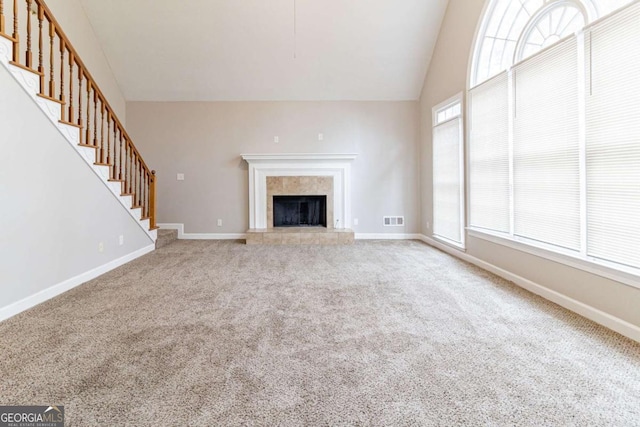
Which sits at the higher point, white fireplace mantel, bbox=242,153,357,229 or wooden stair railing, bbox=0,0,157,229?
wooden stair railing, bbox=0,0,157,229

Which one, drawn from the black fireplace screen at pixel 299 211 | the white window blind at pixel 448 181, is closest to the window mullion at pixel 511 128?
the white window blind at pixel 448 181

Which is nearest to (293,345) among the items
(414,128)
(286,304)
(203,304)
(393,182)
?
(286,304)

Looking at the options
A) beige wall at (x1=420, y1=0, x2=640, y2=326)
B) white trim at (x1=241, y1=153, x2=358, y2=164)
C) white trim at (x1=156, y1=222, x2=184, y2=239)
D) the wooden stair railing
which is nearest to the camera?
beige wall at (x1=420, y1=0, x2=640, y2=326)

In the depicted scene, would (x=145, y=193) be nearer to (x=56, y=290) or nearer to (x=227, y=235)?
(x=227, y=235)

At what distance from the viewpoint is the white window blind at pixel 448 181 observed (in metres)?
4.67

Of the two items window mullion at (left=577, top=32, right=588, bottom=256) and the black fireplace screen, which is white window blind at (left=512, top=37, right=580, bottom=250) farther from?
the black fireplace screen

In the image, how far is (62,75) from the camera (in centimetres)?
327

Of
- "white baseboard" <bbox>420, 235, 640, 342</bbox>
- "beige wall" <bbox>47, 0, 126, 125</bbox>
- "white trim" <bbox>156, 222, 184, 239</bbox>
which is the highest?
"beige wall" <bbox>47, 0, 126, 125</bbox>

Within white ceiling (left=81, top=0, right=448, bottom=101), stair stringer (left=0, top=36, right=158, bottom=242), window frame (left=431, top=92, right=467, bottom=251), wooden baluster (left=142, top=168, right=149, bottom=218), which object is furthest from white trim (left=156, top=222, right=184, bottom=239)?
window frame (left=431, top=92, right=467, bottom=251)

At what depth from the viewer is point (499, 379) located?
162 cm

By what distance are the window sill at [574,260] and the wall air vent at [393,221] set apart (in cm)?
263

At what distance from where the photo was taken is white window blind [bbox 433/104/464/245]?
184 inches

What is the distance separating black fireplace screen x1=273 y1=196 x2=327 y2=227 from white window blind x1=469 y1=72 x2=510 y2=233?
320 centimetres

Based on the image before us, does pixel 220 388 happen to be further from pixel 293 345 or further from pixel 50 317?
pixel 50 317
